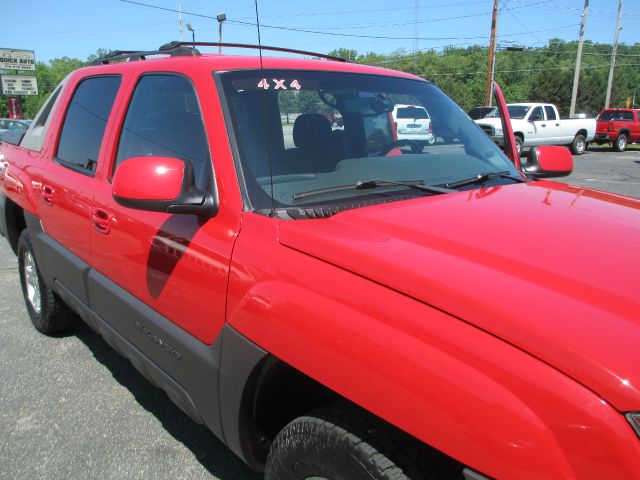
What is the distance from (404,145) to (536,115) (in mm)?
19692

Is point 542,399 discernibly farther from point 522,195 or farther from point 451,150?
point 451,150

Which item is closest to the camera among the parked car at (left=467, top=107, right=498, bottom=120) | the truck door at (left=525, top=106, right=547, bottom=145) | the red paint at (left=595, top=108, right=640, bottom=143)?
the truck door at (left=525, top=106, right=547, bottom=145)

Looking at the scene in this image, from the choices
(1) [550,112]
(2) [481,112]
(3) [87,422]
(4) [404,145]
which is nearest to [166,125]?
(4) [404,145]

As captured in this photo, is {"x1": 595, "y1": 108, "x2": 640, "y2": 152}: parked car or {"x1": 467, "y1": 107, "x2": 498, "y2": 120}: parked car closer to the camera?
{"x1": 467, "y1": 107, "x2": 498, "y2": 120}: parked car

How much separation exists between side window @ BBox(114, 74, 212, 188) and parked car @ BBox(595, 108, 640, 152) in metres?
26.2

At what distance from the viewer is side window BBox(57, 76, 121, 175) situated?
2.86 meters

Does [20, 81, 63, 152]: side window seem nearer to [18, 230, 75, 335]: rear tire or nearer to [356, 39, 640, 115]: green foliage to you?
[18, 230, 75, 335]: rear tire

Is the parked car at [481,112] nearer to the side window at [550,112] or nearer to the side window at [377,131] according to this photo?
the side window at [550,112]

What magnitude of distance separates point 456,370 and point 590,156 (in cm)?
2372

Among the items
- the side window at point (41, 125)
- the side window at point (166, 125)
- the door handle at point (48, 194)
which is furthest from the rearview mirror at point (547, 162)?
the side window at point (41, 125)

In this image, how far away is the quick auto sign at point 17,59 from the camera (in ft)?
138

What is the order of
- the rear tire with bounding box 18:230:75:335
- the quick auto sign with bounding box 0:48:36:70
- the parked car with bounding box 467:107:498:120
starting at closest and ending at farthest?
the rear tire with bounding box 18:230:75:335
the parked car with bounding box 467:107:498:120
the quick auto sign with bounding box 0:48:36:70

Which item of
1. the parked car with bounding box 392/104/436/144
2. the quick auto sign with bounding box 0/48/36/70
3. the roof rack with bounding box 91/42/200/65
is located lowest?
the parked car with bounding box 392/104/436/144

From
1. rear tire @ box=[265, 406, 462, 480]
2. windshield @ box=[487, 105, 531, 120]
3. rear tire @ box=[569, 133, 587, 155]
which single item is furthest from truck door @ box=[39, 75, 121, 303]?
rear tire @ box=[569, 133, 587, 155]
